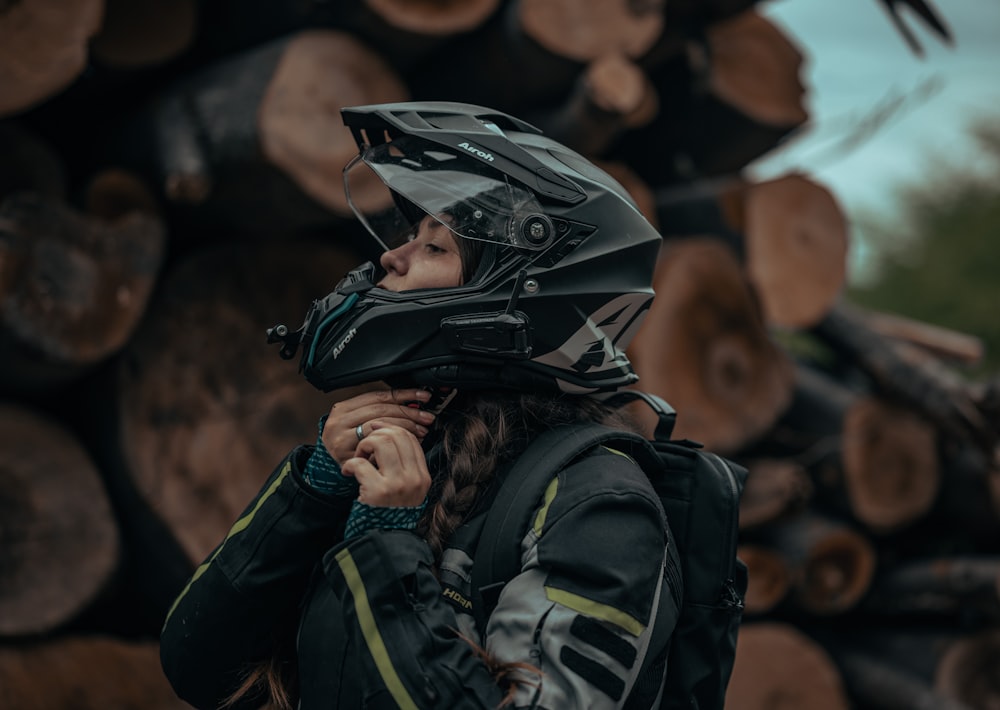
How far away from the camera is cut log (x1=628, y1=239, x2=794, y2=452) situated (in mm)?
3828

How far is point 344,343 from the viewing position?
1.48 meters

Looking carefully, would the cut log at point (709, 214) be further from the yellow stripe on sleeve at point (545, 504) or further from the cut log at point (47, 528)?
the yellow stripe on sleeve at point (545, 504)

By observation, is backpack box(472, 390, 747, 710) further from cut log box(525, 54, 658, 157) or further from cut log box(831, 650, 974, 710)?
cut log box(831, 650, 974, 710)

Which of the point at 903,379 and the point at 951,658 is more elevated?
the point at 903,379

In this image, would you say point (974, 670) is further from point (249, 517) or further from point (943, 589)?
point (249, 517)

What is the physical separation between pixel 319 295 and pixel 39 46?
1.19 meters

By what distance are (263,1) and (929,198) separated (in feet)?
38.0

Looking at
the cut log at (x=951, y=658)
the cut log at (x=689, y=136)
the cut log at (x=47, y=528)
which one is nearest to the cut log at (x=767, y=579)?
the cut log at (x=951, y=658)

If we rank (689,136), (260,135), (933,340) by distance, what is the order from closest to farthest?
1. (260,135)
2. (689,136)
3. (933,340)

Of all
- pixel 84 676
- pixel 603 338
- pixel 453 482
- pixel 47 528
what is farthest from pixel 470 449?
pixel 84 676

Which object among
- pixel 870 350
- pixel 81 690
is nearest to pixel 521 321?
pixel 81 690

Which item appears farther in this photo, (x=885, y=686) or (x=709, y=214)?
(x=885, y=686)

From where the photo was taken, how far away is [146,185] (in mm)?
2879

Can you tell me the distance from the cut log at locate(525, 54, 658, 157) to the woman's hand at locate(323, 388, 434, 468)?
203cm
